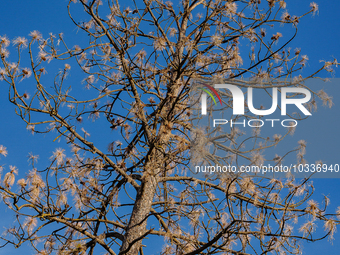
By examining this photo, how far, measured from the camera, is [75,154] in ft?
16.5

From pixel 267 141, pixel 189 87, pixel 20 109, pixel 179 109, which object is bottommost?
pixel 20 109

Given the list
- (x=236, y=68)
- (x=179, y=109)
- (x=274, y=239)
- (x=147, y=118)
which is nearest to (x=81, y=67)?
(x=147, y=118)

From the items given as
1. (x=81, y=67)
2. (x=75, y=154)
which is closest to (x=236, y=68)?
(x=81, y=67)

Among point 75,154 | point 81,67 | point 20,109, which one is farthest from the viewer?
point 81,67

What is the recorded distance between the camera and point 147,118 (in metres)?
5.31

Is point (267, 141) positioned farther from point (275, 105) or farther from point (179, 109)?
point (179, 109)

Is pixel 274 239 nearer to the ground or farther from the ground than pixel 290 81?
nearer to the ground

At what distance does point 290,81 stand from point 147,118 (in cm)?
243

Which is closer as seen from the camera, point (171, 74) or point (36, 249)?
point (36, 249)

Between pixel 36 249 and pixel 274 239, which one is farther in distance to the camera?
pixel 36 249

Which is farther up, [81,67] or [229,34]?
[229,34]

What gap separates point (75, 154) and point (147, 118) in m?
1.18

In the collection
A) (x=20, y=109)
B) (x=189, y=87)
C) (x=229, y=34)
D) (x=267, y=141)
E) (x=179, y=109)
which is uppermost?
(x=229, y=34)

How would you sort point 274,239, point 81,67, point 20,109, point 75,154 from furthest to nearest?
point 81,67, point 75,154, point 20,109, point 274,239
